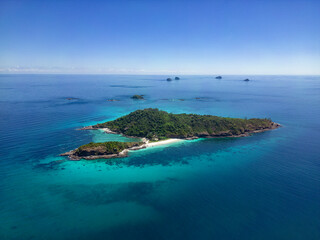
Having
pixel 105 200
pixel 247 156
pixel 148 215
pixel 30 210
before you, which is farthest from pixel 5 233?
pixel 247 156

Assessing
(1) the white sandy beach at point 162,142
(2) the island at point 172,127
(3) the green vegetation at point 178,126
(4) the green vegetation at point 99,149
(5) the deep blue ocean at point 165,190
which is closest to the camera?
(5) the deep blue ocean at point 165,190

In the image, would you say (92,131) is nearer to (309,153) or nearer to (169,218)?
(169,218)

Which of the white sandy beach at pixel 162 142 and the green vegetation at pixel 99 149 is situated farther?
the white sandy beach at pixel 162 142

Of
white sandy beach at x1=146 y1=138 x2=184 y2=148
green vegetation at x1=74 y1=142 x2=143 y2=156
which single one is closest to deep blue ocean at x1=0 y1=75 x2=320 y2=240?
white sandy beach at x1=146 y1=138 x2=184 y2=148

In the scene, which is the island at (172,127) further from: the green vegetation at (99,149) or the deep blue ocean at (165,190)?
the deep blue ocean at (165,190)

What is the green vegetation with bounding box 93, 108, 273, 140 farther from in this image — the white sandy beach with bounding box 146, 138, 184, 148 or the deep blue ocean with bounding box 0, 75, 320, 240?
the deep blue ocean with bounding box 0, 75, 320, 240

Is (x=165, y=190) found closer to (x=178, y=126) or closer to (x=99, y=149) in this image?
(x=99, y=149)

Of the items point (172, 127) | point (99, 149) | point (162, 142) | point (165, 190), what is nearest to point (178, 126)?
point (172, 127)

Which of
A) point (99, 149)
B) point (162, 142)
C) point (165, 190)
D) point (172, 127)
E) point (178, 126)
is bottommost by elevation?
point (165, 190)

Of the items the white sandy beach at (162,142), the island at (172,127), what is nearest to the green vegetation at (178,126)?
the island at (172,127)
